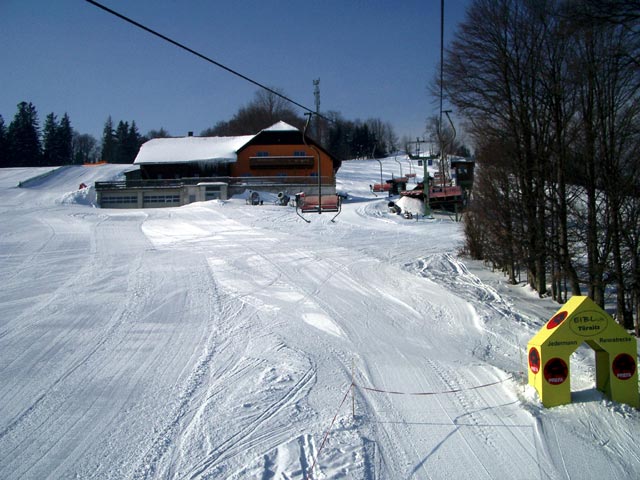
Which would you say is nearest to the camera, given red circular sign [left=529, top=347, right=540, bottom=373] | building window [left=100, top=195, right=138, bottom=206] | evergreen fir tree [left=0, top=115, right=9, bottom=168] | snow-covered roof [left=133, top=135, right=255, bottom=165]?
red circular sign [left=529, top=347, right=540, bottom=373]

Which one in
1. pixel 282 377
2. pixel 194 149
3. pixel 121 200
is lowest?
pixel 282 377

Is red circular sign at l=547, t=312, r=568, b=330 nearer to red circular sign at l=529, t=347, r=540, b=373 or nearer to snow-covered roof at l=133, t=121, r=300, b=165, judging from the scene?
red circular sign at l=529, t=347, r=540, b=373

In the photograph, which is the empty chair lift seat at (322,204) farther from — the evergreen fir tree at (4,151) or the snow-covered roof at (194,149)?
the evergreen fir tree at (4,151)

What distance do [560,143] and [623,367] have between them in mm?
6987

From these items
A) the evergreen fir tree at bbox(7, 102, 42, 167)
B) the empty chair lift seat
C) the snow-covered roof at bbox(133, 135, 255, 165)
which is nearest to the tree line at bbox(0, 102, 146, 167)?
the evergreen fir tree at bbox(7, 102, 42, 167)

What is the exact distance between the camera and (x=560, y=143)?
38.5 feet

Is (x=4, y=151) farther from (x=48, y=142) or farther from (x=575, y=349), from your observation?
(x=575, y=349)

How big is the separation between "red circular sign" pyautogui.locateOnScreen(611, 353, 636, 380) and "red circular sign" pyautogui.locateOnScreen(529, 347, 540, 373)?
34.9 inches

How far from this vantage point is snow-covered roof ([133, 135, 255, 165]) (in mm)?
54500

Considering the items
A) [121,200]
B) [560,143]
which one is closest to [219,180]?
[121,200]

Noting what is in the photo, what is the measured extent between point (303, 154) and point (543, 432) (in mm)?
51979

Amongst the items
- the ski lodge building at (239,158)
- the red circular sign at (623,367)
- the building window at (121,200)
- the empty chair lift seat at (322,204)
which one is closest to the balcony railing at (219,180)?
the building window at (121,200)

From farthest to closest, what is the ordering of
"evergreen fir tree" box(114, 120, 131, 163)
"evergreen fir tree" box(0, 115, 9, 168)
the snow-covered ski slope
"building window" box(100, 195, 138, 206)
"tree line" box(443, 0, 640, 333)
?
1. "evergreen fir tree" box(114, 120, 131, 163)
2. "evergreen fir tree" box(0, 115, 9, 168)
3. "building window" box(100, 195, 138, 206)
4. "tree line" box(443, 0, 640, 333)
5. the snow-covered ski slope

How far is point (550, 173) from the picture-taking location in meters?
12.5
